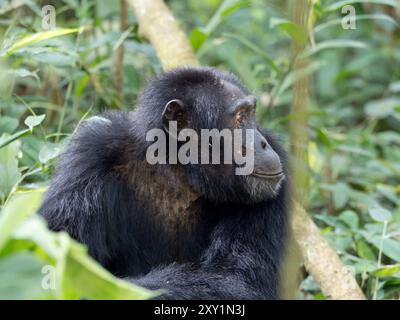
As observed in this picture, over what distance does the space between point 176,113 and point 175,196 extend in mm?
496

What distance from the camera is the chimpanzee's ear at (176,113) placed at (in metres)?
4.29

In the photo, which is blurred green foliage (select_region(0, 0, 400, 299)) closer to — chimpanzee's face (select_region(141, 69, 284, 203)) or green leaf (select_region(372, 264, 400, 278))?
green leaf (select_region(372, 264, 400, 278))

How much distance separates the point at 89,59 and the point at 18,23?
812 mm

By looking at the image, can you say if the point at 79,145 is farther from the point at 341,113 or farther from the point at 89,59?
the point at 341,113

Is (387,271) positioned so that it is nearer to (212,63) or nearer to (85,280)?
(85,280)

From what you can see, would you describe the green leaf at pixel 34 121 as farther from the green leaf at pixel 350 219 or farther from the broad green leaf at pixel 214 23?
the green leaf at pixel 350 219

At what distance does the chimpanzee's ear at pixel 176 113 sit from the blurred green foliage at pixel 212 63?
533 mm

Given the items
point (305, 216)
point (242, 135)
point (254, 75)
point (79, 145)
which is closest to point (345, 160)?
point (254, 75)

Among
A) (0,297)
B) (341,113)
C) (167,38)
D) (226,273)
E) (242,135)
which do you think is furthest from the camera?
(341,113)

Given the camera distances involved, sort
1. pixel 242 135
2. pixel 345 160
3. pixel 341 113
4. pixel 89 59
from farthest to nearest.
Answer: pixel 341 113 < pixel 345 160 < pixel 89 59 < pixel 242 135

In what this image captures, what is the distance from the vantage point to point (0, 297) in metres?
1.58

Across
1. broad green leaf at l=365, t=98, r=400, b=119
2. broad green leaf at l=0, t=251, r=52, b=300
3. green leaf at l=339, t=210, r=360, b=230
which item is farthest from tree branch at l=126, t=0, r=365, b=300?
broad green leaf at l=0, t=251, r=52, b=300

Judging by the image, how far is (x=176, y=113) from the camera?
4.32m

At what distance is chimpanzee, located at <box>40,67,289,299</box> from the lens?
407cm
